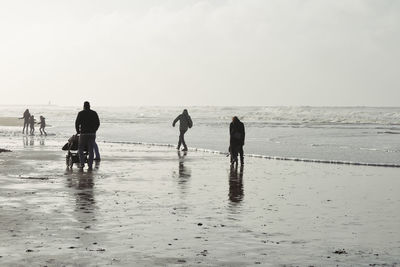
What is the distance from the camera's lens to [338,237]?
938cm

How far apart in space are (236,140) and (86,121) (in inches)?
210

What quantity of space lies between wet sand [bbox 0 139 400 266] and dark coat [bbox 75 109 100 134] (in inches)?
57.3

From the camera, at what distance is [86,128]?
2083 cm

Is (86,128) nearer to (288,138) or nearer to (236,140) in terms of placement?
(236,140)

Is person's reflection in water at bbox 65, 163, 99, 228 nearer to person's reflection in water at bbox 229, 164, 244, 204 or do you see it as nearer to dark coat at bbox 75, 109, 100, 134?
dark coat at bbox 75, 109, 100, 134

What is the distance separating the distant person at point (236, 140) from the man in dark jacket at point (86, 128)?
4.83 meters

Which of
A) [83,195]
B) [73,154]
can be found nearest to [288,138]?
[73,154]

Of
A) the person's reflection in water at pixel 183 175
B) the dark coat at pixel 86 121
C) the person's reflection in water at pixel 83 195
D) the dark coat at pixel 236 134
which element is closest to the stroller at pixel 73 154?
the dark coat at pixel 86 121

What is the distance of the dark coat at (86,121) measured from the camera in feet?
67.9

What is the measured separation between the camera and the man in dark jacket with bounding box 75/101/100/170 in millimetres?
20672

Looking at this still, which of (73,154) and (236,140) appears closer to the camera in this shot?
(73,154)

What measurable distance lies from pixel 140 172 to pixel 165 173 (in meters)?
0.82

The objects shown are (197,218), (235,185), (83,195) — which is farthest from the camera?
(235,185)

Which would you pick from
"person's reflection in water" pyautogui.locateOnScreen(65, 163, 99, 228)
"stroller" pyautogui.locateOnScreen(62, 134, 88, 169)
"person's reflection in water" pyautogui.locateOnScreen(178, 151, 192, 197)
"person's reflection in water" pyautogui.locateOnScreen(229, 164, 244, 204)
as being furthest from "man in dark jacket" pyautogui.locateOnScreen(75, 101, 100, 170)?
"person's reflection in water" pyautogui.locateOnScreen(229, 164, 244, 204)
